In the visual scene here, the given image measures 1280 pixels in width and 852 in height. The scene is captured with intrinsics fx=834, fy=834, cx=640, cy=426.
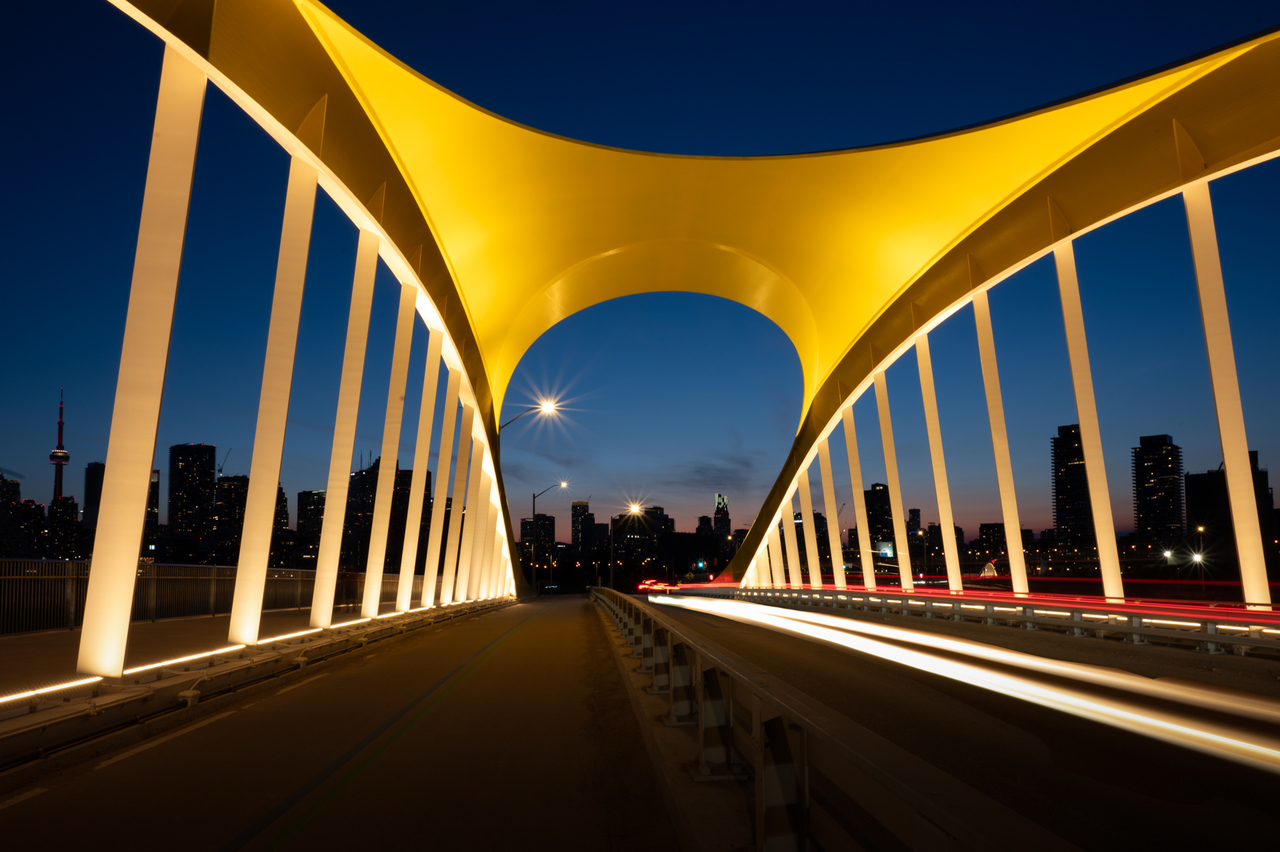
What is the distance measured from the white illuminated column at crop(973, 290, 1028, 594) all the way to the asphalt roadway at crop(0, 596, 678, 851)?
634 inches

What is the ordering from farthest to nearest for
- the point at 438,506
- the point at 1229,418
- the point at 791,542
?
the point at 791,542 → the point at 438,506 → the point at 1229,418

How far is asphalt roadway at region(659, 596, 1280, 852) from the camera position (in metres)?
4.43

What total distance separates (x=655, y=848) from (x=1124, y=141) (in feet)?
63.4

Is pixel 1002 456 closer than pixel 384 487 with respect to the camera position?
No

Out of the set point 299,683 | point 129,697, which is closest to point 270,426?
point 299,683

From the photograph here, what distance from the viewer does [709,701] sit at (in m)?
5.22

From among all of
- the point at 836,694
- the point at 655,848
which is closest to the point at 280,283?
the point at 836,694

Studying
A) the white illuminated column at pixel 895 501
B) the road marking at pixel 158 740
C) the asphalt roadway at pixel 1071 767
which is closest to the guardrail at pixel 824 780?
the asphalt roadway at pixel 1071 767

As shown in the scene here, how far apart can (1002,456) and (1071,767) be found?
61.5 feet

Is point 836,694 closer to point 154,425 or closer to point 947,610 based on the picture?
point 154,425

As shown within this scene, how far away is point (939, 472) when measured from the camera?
2706 cm

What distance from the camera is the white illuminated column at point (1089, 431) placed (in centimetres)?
1861

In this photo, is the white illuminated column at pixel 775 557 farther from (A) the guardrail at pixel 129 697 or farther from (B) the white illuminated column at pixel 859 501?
(A) the guardrail at pixel 129 697

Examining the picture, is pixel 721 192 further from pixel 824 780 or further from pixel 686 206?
pixel 824 780
